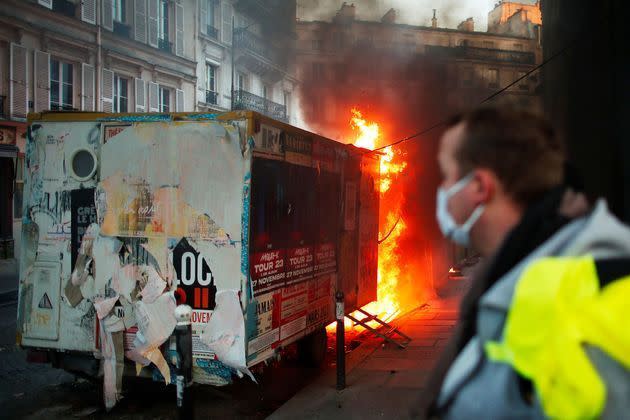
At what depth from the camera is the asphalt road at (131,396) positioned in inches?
219

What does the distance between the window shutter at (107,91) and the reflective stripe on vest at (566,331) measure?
2041cm

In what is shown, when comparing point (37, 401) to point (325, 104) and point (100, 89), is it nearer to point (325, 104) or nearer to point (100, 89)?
point (325, 104)

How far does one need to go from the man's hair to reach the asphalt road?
4.76 meters

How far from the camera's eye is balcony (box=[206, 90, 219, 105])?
26116 millimetres

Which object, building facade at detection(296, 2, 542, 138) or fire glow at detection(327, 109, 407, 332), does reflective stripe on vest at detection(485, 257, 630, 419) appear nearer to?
fire glow at detection(327, 109, 407, 332)

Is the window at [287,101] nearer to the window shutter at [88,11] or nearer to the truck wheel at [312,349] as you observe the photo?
the window shutter at [88,11]

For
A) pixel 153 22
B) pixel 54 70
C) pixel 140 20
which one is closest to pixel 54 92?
pixel 54 70

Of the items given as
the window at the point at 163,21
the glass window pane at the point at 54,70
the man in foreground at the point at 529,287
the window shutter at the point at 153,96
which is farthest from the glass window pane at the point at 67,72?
the man in foreground at the point at 529,287

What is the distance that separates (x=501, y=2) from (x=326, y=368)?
50468 mm

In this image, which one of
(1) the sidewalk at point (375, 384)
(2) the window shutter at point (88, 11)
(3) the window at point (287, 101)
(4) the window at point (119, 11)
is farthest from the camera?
(3) the window at point (287, 101)

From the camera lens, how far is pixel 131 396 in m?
6.03

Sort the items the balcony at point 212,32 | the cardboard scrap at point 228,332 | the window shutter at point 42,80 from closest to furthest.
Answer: the cardboard scrap at point 228,332 → the window shutter at point 42,80 → the balcony at point 212,32

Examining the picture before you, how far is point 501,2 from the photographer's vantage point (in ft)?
165

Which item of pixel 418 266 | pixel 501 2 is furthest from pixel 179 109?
pixel 501 2
